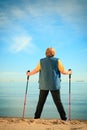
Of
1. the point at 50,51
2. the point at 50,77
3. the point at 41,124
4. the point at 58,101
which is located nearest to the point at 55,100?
the point at 58,101

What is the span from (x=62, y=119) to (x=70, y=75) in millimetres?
1130

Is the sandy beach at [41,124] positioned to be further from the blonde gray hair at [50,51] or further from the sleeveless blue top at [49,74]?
the blonde gray hair at [50,51]

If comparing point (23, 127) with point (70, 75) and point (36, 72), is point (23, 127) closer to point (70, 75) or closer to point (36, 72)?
point (36, 72)

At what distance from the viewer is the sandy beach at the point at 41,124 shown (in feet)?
22.3

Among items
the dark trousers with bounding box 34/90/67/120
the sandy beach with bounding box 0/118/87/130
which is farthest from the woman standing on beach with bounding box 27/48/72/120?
the sandy beach with bounding box 0/118/87/130

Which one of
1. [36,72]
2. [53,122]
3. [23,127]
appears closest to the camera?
[23,127]

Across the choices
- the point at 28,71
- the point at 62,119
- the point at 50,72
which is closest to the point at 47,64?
the point at 50,72

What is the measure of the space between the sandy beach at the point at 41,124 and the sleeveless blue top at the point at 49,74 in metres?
0.71

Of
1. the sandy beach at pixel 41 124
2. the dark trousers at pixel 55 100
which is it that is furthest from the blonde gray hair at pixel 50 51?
the sandy beach at pixel 41 124

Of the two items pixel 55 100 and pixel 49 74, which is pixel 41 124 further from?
pixel 49 74

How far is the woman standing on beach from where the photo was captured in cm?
757

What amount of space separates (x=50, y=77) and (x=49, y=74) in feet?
0.21

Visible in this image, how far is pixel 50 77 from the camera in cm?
765

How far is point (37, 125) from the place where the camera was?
695 cm
